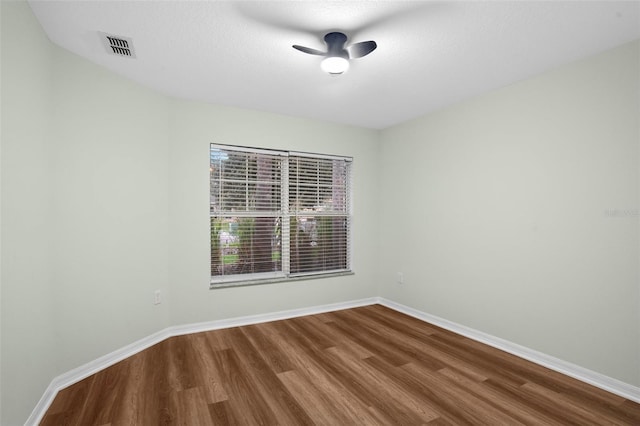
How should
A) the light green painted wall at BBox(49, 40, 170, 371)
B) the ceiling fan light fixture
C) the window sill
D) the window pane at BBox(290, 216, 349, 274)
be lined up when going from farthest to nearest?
the window pane at BBox(290, 216, 349, 274) < the window sill < the light green painted wall at BBox(49, 40, 170, 371) < the ceiling fan light fixture


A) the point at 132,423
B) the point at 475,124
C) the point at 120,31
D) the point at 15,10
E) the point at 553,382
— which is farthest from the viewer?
the point at 475,124

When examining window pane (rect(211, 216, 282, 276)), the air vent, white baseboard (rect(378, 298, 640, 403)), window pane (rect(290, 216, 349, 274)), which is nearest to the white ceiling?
the air vent

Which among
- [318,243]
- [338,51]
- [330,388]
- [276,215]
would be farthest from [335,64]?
[318,243]

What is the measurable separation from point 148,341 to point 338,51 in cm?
315

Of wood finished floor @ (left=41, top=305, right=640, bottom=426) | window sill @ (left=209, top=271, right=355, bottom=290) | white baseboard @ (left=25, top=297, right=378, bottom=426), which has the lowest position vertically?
wood finished floor @ (left=41, top=305, right=640, bottom=426)

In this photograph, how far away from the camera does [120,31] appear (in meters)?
2.12

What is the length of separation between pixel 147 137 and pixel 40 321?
1.80 metres

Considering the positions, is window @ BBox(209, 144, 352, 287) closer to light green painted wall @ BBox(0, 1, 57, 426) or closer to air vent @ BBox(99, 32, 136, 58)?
air vent @ BBox(99, 32, 136, 58)

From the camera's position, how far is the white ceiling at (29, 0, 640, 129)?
1.88m

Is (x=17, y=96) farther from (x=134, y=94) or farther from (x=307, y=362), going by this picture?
(x=307, y=362)

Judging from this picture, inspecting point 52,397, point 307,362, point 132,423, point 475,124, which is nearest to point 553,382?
point 307,362

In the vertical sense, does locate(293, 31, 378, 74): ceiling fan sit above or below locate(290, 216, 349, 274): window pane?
above

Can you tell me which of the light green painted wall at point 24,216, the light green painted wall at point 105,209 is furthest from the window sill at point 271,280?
the light green painted wall at point 24,216

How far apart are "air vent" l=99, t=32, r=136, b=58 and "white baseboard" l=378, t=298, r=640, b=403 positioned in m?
4.04
